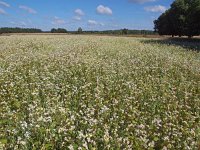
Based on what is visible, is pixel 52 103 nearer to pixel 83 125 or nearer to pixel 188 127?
pixel 83 125

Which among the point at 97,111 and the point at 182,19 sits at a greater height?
the point at 182,19

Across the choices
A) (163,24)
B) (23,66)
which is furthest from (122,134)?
(163,24)

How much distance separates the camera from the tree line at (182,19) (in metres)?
56.7

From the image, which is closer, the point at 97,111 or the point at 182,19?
the point at 97,111

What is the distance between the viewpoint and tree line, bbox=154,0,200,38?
56.7m

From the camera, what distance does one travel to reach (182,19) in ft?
203

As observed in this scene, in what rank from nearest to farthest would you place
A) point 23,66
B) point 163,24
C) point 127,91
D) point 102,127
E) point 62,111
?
point 102,127 < point 62,111 < point 127,91 < point 23,66 < point 163,24

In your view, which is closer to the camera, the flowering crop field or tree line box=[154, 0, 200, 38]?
the flowering crop field

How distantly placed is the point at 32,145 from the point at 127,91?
20.0ft

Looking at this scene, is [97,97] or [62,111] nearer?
[62,111]

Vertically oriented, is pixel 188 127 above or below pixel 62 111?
below

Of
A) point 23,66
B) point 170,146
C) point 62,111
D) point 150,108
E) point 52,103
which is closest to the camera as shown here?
point 170,146

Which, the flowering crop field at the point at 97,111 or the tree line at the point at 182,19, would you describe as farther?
the tree line at the point at 182,19

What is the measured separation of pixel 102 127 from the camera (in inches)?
328
